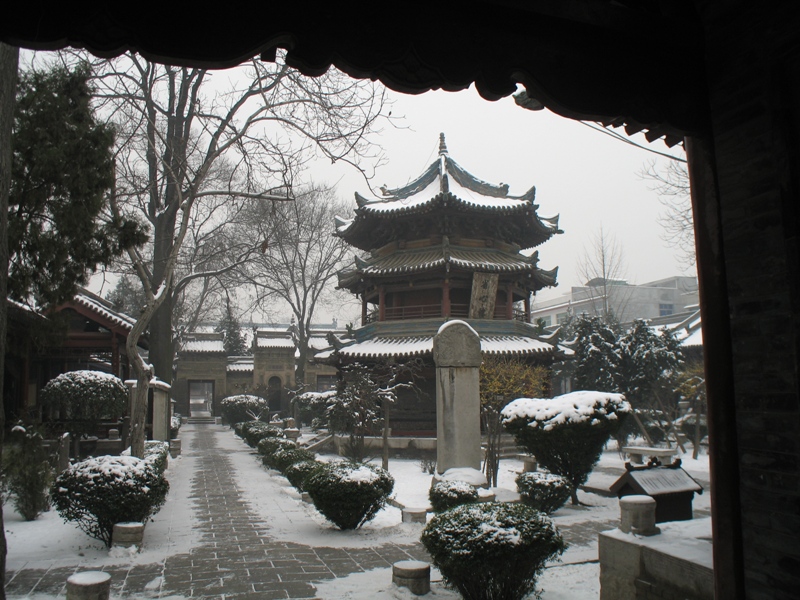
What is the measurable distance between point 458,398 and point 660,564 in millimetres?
6679

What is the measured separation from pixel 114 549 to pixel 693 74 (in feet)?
25.5

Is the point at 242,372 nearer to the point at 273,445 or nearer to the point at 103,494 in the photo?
the point at 273,445

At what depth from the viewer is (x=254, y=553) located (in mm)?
7812

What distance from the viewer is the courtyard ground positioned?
631cm

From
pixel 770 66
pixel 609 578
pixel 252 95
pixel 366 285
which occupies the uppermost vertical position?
pixel 252 95

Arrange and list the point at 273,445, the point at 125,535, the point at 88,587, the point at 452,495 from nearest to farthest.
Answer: the point at 88,587, the point at 125,535, the point at 452,495, the point at 273,445

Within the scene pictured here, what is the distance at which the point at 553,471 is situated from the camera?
1186 centimetres

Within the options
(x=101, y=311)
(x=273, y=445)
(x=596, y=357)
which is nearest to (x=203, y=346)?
(x=101, y=311)

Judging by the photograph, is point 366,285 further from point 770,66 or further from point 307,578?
point 770,66

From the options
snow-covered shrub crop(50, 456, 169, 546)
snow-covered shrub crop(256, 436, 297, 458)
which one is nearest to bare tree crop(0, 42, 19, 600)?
snow-covered shrub crop(50, 456, 169, 546)

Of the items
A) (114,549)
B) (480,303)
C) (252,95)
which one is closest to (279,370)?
(480,303)

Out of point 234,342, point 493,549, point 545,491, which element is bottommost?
point 545,491

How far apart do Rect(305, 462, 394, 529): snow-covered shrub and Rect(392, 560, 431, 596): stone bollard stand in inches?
105

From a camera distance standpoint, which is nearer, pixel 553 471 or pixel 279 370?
pixel 553 471
